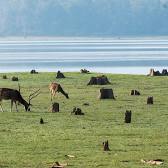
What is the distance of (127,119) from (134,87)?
21.3 metres

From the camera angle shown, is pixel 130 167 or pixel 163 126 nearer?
pixel 130 167

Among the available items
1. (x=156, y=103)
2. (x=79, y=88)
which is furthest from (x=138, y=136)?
(x=79, y=88)

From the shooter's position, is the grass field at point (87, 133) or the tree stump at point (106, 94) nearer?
the grass field at point (87, 133)

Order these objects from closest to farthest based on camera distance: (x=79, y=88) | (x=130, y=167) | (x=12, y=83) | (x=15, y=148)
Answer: (x=130, y=167) < (x=15, y=148) < (x=79, y=88) < (x=12, y=83)

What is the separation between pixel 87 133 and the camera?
96.5 feet

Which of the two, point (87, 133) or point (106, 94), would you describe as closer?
point (87, 133)

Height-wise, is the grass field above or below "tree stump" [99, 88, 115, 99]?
below

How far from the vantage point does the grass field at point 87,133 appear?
23625 millimetres

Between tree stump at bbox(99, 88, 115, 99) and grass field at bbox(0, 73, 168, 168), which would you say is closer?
grass field at bbox(0, 73, 168, 168)

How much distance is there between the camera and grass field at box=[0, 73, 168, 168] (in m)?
23.6

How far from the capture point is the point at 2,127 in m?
31.2

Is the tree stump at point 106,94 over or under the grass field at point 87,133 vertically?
over

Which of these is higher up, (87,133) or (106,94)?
(106,94)

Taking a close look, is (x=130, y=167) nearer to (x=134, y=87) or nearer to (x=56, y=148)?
(x=56, y=148)
